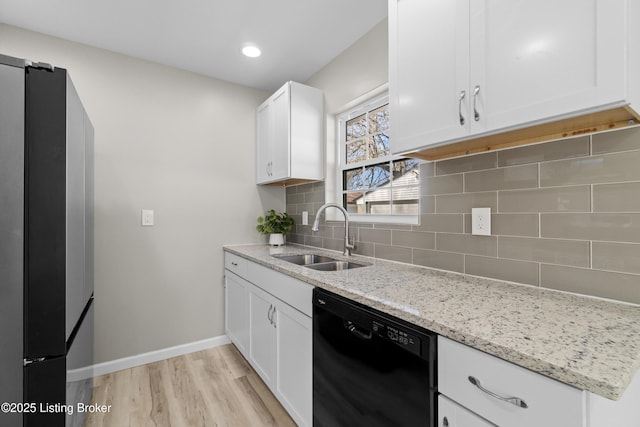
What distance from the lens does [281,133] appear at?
7.77ft

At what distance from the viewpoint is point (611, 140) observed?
3.22ft

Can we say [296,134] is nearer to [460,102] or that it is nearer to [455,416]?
[460,102]

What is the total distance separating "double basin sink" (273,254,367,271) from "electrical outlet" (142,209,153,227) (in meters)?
1.07

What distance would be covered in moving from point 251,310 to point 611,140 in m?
2.03

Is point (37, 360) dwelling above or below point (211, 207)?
below

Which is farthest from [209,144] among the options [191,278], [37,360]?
[37,360]

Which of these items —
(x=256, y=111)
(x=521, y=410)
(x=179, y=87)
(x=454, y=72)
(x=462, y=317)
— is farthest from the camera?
(x=256, y=111)

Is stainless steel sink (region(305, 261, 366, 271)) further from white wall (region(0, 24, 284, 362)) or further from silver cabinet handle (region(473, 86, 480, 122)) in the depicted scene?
silver cabinet handle (region(473, 86, 480, 122))

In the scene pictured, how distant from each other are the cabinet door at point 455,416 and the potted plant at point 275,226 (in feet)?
6.56

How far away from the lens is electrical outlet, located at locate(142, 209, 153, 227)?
230cm

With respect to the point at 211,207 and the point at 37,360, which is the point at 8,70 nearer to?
the point at 37,360

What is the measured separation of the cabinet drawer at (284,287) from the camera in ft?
4.62

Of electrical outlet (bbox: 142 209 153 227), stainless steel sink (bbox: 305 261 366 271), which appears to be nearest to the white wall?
electrical outlet (bbox: 142 209 153 227)

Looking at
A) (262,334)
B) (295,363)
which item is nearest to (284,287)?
(295,363)
